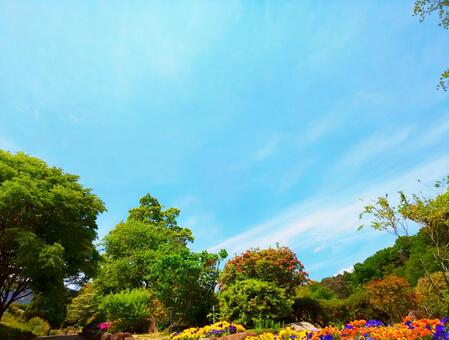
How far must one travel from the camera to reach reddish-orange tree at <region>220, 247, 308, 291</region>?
15453 millimetres

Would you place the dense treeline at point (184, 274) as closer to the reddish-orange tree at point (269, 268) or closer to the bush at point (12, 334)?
the reddish-orange tree at point (269, 268)

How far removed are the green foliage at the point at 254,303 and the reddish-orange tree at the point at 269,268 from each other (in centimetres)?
125

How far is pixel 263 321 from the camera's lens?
13086 mm

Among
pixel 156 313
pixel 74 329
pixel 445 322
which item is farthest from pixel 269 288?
pixel 74 329

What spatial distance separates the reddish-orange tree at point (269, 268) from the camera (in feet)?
50.7

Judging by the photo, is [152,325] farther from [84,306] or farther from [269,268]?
[84,306]

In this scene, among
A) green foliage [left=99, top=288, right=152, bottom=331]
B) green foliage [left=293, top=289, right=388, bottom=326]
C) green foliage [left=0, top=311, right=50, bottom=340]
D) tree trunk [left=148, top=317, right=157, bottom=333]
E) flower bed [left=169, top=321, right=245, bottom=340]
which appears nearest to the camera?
flower bed [left=169, top=321, right=245, bottom=340]

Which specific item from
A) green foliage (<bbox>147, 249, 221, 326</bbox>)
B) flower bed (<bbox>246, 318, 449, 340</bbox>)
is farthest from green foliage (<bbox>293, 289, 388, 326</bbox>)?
flower bed (<bbox>246, 318, 449, 340</bbox>)

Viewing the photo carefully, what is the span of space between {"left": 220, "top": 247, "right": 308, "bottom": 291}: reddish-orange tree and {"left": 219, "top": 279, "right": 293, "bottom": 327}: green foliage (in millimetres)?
1249

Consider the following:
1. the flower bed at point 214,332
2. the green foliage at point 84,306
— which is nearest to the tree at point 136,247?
the green foliage at point 84,306

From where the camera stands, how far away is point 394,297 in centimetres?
1347

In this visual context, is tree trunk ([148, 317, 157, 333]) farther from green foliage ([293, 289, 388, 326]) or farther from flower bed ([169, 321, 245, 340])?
flower bed ([169, 321, 245, 340])

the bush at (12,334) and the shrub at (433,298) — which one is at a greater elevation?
the bush at (12,334)

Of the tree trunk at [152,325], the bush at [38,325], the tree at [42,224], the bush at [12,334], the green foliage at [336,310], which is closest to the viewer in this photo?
the green foliage at [336,310]
